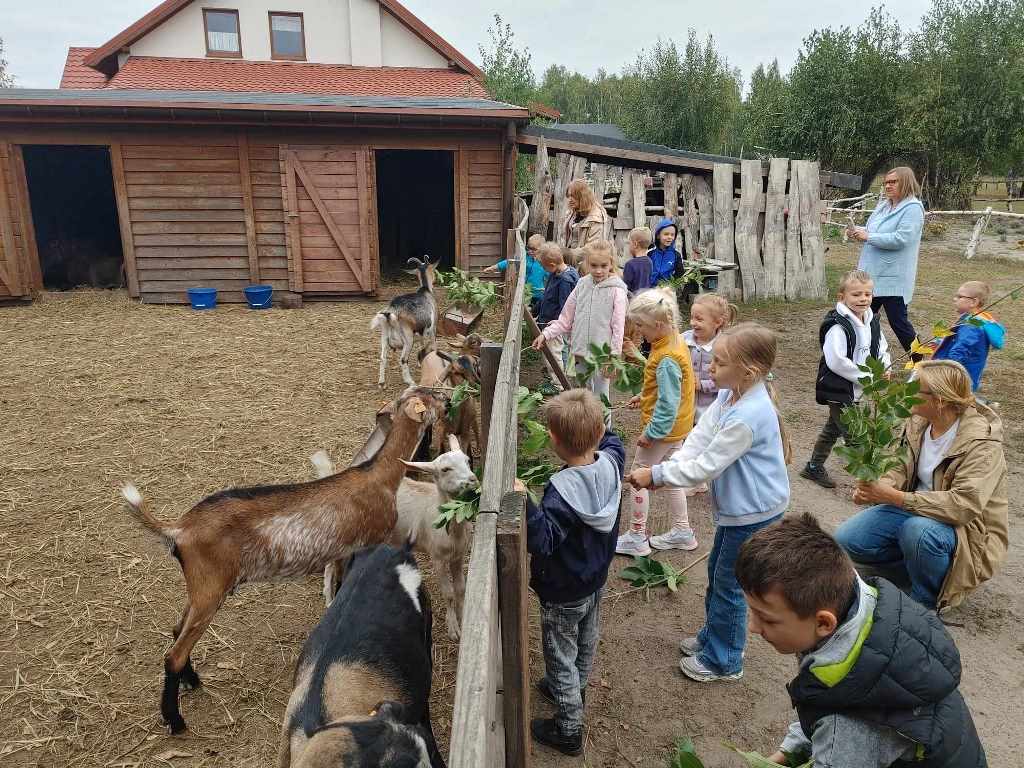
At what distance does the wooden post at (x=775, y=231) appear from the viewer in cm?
1117

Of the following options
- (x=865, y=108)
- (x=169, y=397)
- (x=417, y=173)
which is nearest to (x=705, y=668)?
(x=169, y=397)

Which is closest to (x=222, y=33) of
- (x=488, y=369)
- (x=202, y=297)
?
(x=202, y=297)

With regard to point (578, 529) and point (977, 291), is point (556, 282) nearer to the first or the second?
point (977, 291)

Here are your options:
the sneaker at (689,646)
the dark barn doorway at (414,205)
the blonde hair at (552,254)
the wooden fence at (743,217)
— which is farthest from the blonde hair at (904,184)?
the dark barn doorway at (414,205)

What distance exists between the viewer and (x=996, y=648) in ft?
11.5

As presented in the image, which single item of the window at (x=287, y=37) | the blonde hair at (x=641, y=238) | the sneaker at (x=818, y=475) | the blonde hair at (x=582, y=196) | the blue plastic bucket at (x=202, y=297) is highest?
the window at (x=287, y=37)

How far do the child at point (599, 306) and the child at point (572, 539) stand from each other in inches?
91.8

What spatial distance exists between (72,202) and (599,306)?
16.9 metres

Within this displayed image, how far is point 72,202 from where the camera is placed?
16.9 m

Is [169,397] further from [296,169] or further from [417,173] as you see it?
[417,173]

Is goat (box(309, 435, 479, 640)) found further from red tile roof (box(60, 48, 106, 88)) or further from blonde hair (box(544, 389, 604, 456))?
red tile roof (box(60, 48, 106, 88))

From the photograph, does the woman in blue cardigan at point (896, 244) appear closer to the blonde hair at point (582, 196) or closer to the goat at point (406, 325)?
the blonde hair at point (582, 196)

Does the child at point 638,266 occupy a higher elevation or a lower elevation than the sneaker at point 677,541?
higher

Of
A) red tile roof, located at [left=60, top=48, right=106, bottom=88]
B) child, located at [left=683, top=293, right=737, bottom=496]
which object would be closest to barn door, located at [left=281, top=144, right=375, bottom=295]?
child, located at [left=683, top=293, right=737, bottom=496]
